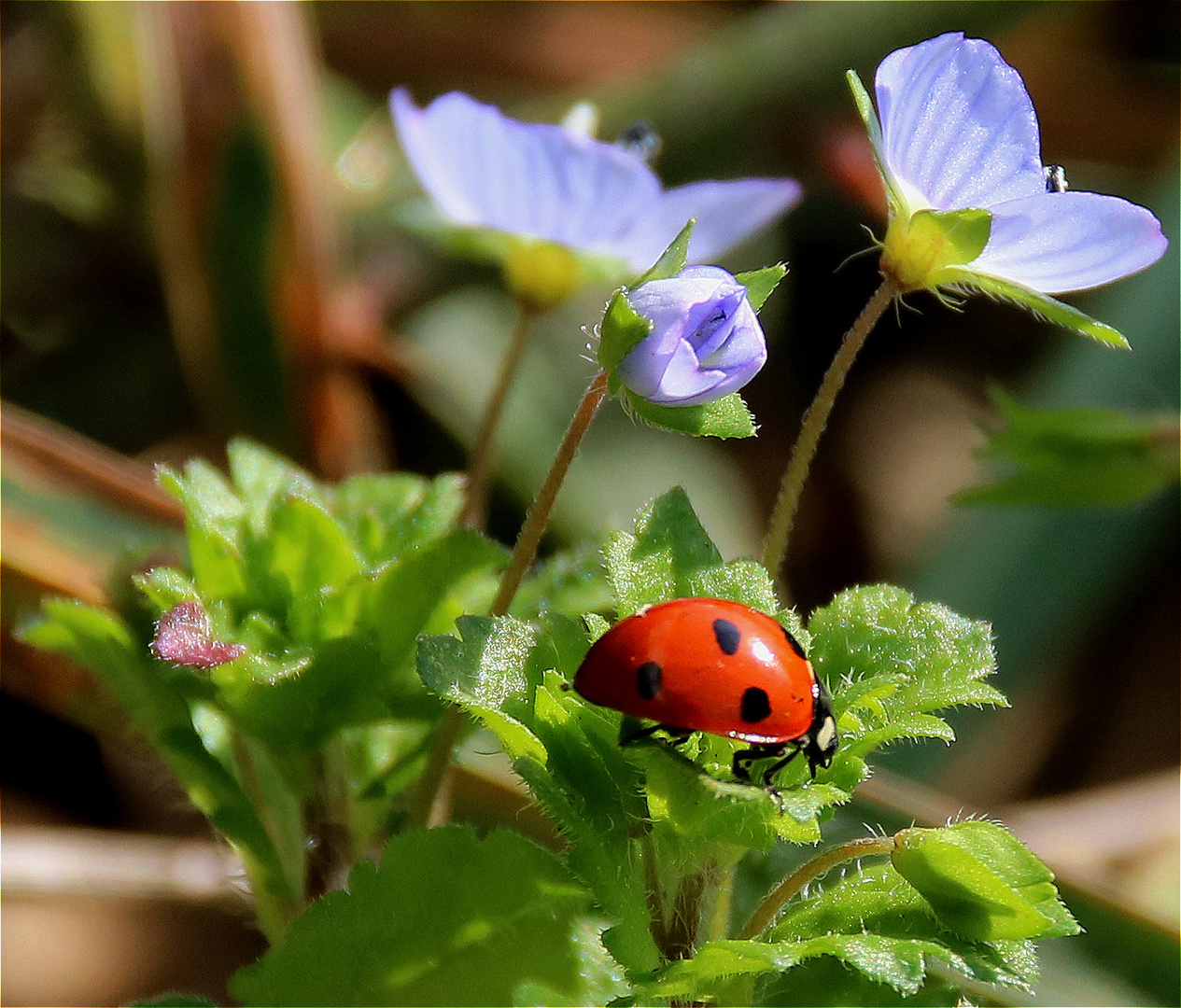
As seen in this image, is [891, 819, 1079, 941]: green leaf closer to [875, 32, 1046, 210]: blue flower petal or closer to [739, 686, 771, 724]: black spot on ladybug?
[739, 686, 771, 724]: black spot on ladybug

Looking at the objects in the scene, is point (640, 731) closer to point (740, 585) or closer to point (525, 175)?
point (740, 585)

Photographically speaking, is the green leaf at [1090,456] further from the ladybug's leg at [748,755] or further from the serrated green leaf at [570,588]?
the ladybug's leg at [748,755]

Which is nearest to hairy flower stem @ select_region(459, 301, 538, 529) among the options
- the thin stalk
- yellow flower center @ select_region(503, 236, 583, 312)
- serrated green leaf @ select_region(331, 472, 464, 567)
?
yellow flower center @ select_region(503, 236, 583, 312)

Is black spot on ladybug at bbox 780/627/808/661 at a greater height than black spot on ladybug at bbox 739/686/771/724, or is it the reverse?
black spot on ladybug at bbox 780/627/808/661

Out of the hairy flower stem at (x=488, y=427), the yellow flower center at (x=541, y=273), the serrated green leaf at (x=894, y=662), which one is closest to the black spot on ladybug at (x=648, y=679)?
the serrated green leaf at (x=894, y=662)

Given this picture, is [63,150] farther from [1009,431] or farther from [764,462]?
[1009,431]
